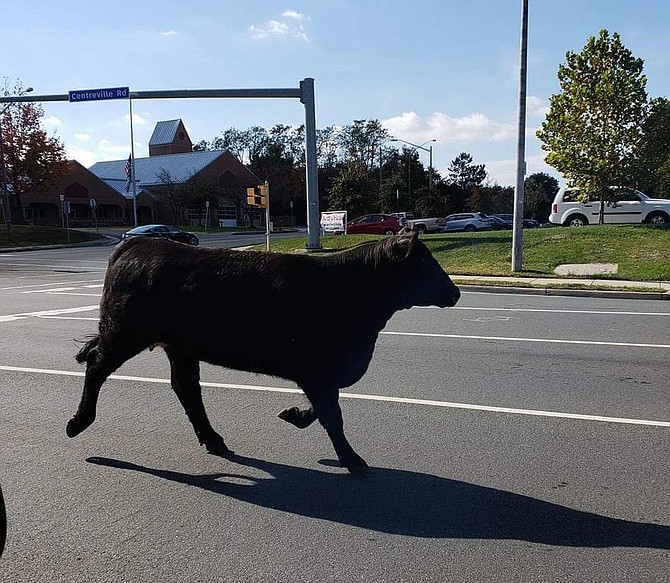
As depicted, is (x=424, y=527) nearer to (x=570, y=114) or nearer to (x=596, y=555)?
(x=596, y=555)

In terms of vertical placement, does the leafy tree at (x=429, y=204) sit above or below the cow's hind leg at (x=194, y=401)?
above

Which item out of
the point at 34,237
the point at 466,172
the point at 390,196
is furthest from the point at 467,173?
the point at 34,237

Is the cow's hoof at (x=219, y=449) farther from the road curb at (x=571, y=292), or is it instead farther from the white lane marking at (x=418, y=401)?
the road curb at (x=571, y=292)

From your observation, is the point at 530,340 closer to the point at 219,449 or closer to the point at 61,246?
the point at 219,449

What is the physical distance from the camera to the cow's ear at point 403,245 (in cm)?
422

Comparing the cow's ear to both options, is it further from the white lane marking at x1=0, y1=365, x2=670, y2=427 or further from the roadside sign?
the roadside sign

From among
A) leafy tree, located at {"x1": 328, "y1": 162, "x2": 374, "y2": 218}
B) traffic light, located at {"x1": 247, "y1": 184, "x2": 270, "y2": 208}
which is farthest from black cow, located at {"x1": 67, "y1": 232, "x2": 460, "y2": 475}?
leafy tree, located at {"x1": 328, "y1": 162, "x2": 374, "y2": 218}

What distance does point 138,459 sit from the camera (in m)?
4.63

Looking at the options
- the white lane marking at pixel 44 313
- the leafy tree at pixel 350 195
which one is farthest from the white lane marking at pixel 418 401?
the leafy tree at pixel 350 195

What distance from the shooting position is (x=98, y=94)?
71.6 ft

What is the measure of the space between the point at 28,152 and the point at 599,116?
41.2 m

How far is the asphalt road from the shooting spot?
129 inches

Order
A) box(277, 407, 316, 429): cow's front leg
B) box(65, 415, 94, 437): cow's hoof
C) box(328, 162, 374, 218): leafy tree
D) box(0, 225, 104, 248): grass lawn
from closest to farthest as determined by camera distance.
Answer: box(277, 407, 316, 429): cow's front leg
box(65, 415, 94, 437): cow's hoof
box(0, 225, 104, 248): grass lawn
box(328, 162, 374, 218): leafy tree

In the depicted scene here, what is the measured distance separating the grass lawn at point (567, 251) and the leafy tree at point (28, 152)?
3660cm
